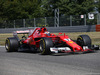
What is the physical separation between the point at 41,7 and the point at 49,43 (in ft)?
135

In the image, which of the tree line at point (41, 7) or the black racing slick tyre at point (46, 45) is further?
the tree line at point (41, 7)

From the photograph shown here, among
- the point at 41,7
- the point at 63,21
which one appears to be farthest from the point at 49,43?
the point at 41,7

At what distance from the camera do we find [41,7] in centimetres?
5034

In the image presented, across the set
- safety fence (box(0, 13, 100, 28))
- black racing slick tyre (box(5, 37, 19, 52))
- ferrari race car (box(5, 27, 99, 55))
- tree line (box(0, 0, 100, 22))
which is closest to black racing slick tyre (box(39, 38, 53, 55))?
ferrari race car (box(5, 27, 99, 55))

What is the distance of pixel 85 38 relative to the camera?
10.6m

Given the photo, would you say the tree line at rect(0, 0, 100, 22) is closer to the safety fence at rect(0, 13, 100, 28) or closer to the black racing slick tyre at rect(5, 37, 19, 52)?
the safety fence at rect(0, 13, 100, 28)

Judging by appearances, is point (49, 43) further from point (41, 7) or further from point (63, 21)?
point (41, 7)

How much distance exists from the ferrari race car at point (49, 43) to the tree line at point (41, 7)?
1294 inches

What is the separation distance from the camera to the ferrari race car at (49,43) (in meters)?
9.56

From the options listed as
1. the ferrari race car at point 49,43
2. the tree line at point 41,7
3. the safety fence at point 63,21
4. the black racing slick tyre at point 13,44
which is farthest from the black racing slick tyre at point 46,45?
the tree line at point 41,7

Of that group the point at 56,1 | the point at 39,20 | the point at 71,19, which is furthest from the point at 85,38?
the point at 56,1

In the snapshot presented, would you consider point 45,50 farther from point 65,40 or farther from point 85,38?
point 85,38

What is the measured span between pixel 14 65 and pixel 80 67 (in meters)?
2.08

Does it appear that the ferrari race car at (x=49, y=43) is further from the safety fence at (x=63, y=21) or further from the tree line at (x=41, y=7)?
the tree line at (x=41, y=7)
